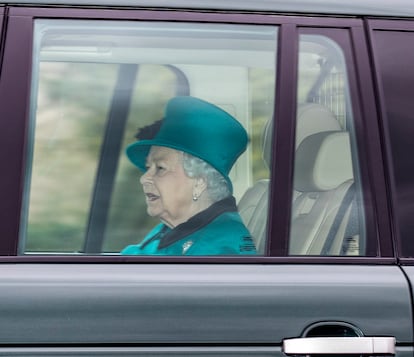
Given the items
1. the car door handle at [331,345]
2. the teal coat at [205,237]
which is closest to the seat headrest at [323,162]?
the teal coat at [205,237]

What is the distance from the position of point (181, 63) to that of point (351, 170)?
22.5 inches

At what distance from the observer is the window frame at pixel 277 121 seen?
2.65 meters

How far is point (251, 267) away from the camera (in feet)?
8.72

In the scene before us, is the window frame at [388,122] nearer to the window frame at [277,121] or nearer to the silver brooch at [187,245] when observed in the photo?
the window frame at [277,121]

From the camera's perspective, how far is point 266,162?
2760mm

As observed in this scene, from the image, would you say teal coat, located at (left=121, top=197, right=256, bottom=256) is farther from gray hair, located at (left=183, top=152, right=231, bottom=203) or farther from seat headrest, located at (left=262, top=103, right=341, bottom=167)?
seat headrest, located at (left=262, top=103, right=341, bottom=167)

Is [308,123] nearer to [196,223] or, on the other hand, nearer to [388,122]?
[388,122]

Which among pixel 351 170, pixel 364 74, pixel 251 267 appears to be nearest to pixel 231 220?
pixel 251 267

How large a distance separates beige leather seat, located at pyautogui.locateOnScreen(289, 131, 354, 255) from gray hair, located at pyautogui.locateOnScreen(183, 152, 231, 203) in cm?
23

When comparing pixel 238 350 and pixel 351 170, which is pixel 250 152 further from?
pixel 238 350

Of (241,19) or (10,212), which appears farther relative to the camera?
(241,19)

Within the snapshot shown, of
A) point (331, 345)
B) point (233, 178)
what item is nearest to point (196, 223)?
point (233, 178)

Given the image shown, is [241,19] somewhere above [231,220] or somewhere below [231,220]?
above

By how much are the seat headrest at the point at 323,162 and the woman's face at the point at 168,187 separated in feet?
1.06
